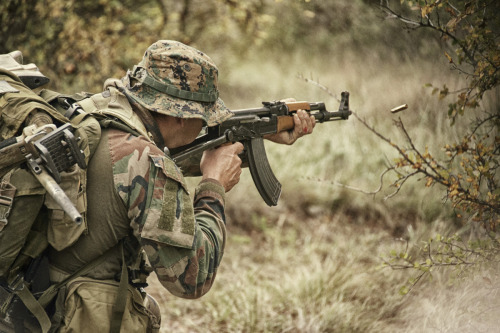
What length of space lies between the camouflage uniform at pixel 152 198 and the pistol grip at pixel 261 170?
85 cm

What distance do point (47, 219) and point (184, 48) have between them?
3.16ft

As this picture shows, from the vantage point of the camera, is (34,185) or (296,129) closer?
(34,185)

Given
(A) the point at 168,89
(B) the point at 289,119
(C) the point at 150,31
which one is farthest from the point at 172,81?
(C) the point at 150,31

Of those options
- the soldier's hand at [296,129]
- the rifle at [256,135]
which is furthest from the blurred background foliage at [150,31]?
the rifle at [256,135]

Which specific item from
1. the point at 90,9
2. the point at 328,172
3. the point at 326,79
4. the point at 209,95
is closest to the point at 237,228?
the point at 328,172

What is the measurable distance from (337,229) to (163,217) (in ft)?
14.7

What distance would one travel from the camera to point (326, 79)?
26.9 feet

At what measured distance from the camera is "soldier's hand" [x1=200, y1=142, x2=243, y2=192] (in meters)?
3.09

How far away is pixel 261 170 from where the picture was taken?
3807 millimetres

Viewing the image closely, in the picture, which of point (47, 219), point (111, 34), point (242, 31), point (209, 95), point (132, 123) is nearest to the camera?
point (47, 219)

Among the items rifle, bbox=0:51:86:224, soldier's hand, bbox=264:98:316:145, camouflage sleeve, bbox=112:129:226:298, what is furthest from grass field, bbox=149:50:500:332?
rifle, bbox=0:51:86:224

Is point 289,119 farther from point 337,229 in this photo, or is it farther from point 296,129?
point 337,229

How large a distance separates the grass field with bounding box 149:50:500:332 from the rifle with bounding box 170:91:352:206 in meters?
0.90

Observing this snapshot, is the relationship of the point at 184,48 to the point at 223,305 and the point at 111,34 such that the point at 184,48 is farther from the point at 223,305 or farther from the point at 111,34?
the point at 111,34
